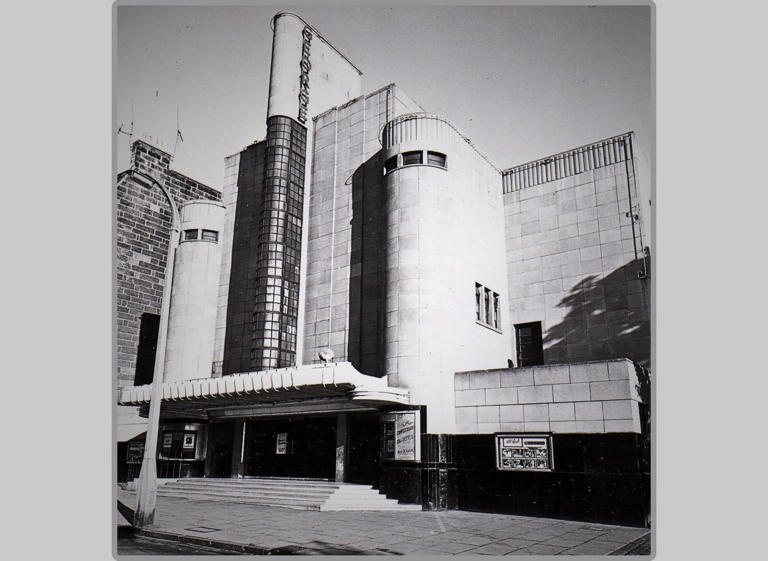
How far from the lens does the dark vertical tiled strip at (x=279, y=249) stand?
2180cm

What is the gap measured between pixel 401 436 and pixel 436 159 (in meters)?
8.97

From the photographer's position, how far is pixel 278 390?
1798cm

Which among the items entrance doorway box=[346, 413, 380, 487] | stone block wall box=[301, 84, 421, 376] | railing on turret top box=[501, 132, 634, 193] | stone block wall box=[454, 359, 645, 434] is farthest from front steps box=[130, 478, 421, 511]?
railing on turret top box=[501, 132, 634, 193]

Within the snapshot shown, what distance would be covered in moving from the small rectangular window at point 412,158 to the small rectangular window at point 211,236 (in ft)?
30.1

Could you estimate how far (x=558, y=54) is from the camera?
12516 millimetres

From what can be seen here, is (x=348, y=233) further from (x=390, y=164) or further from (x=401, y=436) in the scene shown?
(x=401, y=436)

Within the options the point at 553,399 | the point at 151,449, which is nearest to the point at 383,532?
the point at 151,449

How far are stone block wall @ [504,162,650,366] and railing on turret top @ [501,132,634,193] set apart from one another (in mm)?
211

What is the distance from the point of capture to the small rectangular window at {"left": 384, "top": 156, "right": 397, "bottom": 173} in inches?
792

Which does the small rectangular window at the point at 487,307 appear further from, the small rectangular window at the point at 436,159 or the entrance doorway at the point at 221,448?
the entrance doorway at the point at 221,448

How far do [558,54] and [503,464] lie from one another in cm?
1032

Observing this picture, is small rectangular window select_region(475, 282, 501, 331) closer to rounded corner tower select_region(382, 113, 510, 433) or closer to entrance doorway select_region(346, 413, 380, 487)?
rounded corner tower select_region(382, 113, 510, 433)

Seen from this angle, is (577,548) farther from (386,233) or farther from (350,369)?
(386,233)

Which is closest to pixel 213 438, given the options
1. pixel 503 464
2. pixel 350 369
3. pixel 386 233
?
pixel 350 369
